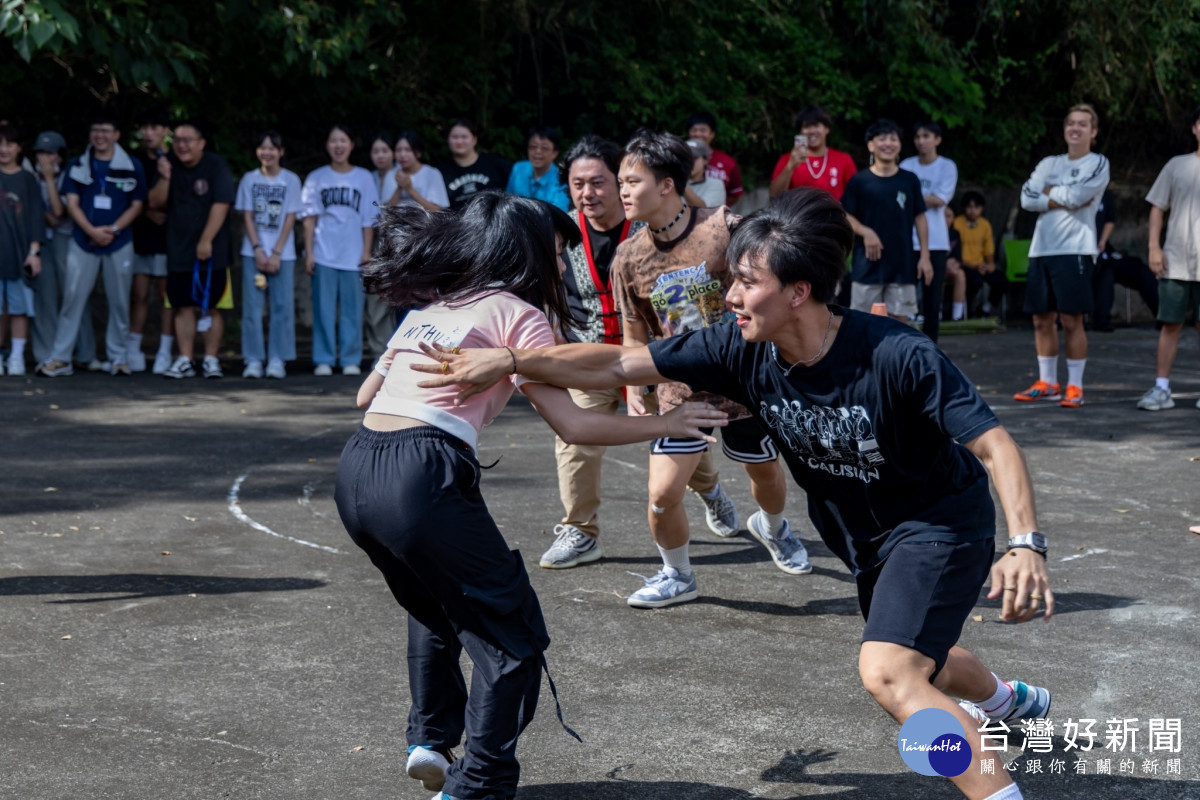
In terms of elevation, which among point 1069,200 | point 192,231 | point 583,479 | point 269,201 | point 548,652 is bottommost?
point 548,652

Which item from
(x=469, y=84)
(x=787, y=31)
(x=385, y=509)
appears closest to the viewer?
(x=385, y=509)

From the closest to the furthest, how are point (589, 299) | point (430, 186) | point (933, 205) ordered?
point (589, 299) → point (430, 186) → point (933, 205)

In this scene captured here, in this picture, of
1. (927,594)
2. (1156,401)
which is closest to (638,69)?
(1156,401)

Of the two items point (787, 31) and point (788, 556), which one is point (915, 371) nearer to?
→ point (788, 556)

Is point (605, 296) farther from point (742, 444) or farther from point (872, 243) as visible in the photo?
point (872, 243)

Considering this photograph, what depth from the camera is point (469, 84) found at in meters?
16.2

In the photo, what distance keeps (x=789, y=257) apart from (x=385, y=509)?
1.17 metres

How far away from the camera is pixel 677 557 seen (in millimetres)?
5570


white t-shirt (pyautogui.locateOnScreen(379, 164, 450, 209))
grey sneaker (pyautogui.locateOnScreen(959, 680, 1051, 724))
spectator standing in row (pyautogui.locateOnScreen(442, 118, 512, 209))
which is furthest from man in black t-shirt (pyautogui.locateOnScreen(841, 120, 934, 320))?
grey sneaker (pyautogui.locateOnScreen(959, 680, 1051, 724))

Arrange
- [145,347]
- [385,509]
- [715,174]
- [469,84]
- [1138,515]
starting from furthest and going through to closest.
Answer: [469,84] → [145,347] → [715,174] → [1138,515] → [385,509]

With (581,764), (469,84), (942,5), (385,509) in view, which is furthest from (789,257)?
(942,5)

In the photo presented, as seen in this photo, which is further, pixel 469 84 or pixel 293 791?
pixel 469 84

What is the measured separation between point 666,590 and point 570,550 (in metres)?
0.72

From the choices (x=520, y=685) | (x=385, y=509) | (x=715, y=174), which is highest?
(x=715, y=174)
